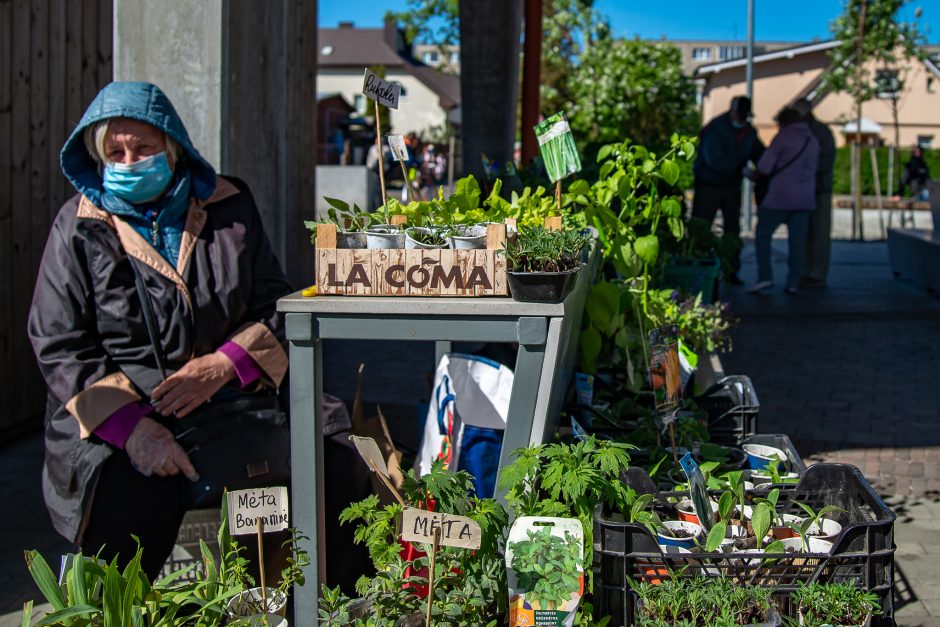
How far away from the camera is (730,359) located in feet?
25.7

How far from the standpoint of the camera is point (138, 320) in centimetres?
305

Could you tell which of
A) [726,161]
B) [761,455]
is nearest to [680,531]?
[761,455]

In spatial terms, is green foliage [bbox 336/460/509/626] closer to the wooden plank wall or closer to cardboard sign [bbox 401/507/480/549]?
cardboard sign [bbox 401/507/480/549]

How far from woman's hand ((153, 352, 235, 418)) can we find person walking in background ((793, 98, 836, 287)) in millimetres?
8283

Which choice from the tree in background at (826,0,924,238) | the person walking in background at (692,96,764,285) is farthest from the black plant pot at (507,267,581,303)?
the tree in background at (826,0,924,238)

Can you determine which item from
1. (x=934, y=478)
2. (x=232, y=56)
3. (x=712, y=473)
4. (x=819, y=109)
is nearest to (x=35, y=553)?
(x=712, y=473)

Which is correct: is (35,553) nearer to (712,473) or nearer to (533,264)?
(533,264)

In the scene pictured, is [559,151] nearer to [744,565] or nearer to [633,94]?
[744,565]

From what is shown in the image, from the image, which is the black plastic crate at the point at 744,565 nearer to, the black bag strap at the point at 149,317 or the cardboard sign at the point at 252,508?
the cardboard sign at the point at 252,508

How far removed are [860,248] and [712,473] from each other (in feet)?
48.7

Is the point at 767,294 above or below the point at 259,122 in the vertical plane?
below

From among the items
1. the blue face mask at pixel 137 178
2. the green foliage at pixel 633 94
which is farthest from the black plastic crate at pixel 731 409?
the green foliage at pixel 633 94

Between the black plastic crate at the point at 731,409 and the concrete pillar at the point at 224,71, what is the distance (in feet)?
7.09

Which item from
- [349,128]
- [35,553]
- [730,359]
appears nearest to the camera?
[35,553]
